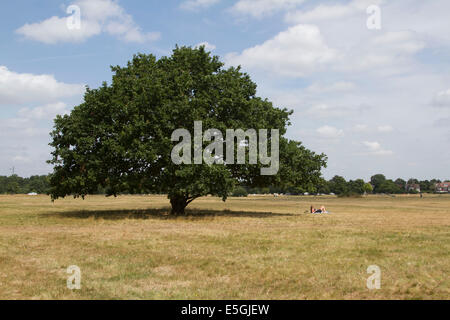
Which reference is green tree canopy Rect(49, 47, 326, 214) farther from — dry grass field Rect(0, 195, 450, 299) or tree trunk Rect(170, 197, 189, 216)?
dry grass field Rect(0, 195, 450, 299)

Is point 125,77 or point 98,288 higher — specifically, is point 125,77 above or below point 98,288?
above

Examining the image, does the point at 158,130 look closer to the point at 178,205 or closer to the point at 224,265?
the point at 178,205

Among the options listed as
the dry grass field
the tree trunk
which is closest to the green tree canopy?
the tree trunk

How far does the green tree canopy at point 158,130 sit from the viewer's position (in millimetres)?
32719

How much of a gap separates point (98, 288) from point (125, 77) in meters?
30.3

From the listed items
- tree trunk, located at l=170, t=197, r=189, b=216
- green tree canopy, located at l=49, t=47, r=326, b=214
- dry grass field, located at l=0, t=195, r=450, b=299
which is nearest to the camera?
dry grass field, located at l=0, t=195, r=450, b=299

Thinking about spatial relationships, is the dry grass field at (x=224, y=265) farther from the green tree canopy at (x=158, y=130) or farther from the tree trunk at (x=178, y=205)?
the tree trunk at (x=178, y=205)

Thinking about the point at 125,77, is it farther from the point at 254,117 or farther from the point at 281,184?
the point at 281,184

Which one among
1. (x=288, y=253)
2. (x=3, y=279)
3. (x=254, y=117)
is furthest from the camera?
(x=254, y=117)

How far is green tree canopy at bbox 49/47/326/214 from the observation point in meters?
32.7

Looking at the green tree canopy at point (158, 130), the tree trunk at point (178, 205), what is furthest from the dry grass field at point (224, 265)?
the tree trunk at point (178, 205)

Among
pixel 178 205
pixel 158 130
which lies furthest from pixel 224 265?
pixel 178 205
